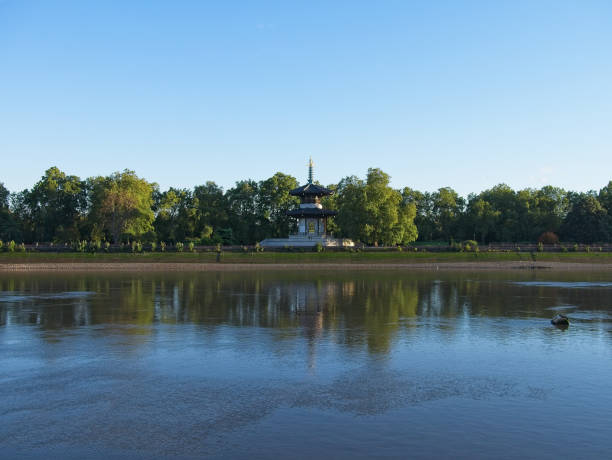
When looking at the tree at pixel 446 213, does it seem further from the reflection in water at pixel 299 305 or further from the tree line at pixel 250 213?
the reflection in water at pixel 299 305

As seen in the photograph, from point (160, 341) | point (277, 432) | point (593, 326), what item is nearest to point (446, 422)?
point (277, 432)

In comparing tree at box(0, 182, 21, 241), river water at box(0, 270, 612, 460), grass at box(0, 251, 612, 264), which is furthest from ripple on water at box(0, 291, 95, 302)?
tree at box(0, 182, 21, 241)

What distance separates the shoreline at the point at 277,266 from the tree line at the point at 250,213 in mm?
15470

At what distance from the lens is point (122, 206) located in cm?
9675

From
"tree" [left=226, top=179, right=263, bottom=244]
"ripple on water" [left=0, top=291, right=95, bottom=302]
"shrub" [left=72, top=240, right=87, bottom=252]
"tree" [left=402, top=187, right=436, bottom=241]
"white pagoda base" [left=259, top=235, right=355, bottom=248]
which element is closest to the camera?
"ripple on water" [left=0, top=291, right=95, bottom=302]

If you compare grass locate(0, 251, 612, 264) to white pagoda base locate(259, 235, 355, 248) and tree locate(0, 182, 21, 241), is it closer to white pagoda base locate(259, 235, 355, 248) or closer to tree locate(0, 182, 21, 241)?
white pagoda base locate(259, 235, 355, 248)

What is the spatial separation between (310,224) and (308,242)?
710 cm

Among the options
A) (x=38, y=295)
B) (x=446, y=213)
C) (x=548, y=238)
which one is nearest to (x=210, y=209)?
(x=446, y=213)

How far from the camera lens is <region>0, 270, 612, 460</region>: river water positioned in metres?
11.2

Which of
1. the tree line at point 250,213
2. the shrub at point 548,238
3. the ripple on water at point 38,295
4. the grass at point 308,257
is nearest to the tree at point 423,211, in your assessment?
the tree line at point 250,213

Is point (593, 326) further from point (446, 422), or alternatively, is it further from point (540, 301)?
point (446, 422)

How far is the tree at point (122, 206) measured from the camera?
96.9 meters

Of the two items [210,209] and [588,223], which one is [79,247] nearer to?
[210,209]

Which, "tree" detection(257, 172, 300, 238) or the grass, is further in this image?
"tree" detection(257, 172, 300, 238)
